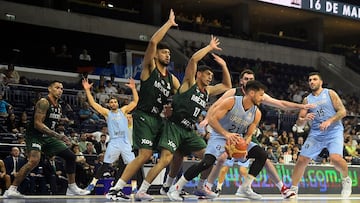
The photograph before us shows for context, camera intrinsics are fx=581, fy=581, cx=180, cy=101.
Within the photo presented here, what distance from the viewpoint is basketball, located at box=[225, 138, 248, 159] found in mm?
8445

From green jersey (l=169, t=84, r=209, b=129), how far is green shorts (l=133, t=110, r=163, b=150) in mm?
350

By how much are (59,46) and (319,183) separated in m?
13.1

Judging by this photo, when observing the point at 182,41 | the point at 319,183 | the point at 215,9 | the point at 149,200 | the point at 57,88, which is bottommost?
the point at 319,183

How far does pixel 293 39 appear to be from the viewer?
35125 mm

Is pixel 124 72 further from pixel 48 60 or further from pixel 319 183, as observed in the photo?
pixel 319 183

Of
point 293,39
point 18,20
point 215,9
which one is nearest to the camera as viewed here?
point 18,20

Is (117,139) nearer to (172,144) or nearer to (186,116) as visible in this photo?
(186,116)

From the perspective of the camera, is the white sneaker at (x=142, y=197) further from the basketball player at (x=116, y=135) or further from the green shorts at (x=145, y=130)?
the basketball player at (x=116, y=135)

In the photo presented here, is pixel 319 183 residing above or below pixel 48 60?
below

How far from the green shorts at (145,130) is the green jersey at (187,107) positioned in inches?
13.8

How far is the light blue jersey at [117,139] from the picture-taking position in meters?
12.2

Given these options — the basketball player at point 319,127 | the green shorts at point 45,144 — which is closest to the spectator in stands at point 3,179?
the green shorts at point 45,144

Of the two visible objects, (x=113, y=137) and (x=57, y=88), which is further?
(x=113, y=137)

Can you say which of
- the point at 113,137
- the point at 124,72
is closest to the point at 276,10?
the point at 124,72
